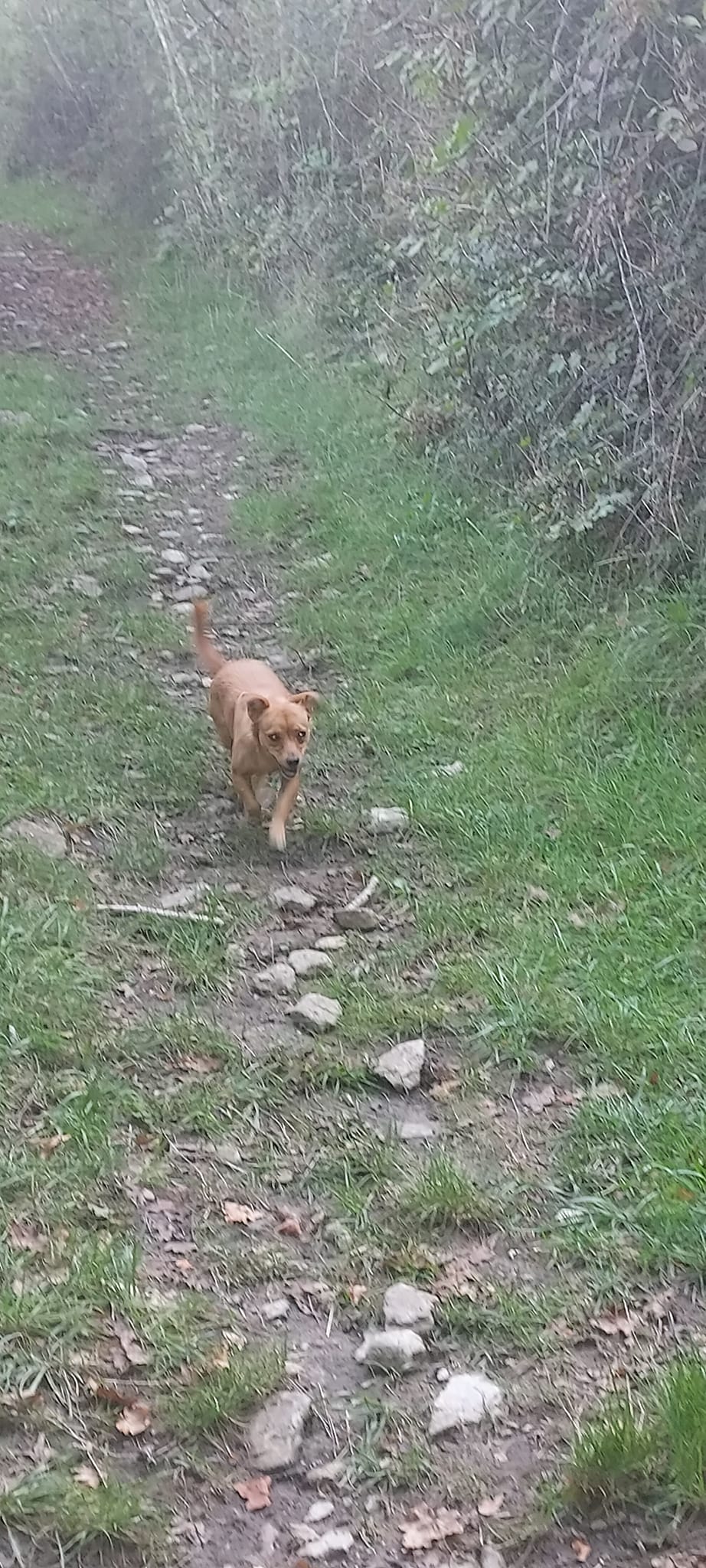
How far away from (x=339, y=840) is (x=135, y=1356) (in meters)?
2.35

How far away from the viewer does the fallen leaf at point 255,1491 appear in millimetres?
2535

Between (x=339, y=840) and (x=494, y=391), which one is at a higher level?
(x=494, y=391)

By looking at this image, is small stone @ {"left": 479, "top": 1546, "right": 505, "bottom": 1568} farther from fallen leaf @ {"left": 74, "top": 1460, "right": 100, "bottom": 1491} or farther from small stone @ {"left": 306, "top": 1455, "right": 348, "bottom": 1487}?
fallen leaf @ {"left": 74, "top": 1460, "right": 100, "bottom": 1491}

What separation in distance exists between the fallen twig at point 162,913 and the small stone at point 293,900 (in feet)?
0.80

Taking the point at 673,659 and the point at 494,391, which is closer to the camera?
the point at 673,659

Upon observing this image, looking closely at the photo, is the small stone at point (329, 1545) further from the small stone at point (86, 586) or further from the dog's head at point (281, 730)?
the small stone at point (86, 586)

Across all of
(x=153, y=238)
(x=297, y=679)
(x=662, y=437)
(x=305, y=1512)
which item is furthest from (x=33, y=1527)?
(x=153, y=238)

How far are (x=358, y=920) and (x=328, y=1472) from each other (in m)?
2.00

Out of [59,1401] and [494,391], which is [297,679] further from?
[59,1401]

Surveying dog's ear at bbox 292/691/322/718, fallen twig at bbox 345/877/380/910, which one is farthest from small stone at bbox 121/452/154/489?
fallen twig at bbox 345/877/380/910

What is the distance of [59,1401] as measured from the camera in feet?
8.72

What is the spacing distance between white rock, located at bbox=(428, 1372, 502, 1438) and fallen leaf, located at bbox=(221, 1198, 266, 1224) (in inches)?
25.1

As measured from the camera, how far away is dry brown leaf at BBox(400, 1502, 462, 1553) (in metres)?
2.45

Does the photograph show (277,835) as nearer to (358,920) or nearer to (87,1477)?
(358,920)
